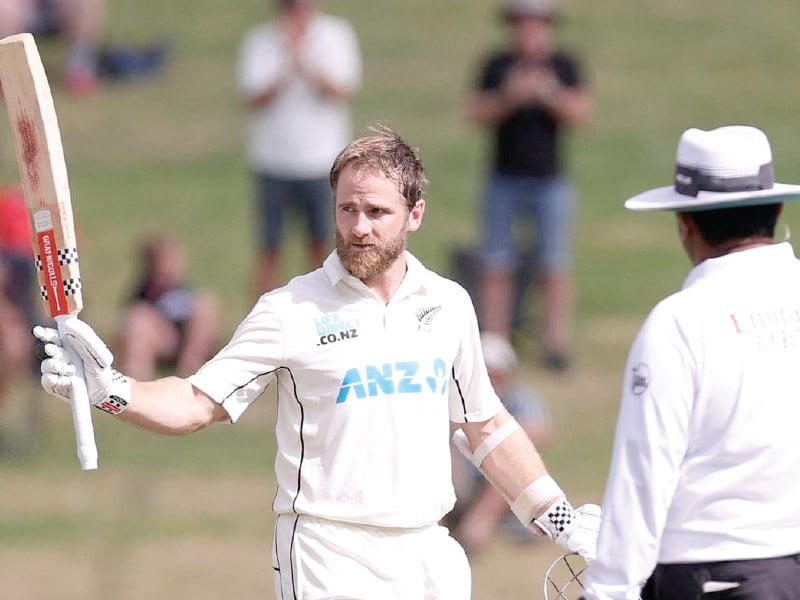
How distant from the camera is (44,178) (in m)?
4.86

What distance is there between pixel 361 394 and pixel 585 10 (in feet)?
54.4

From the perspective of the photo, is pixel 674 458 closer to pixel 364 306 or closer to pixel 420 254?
pixel 364 306

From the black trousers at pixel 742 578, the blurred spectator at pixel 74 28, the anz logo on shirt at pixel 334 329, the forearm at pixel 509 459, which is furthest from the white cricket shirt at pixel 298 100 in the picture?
the black trousers at pixel 742 578

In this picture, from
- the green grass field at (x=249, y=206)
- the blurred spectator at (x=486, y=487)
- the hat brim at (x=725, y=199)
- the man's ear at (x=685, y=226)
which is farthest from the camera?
the green grass field at (x=249, y=206)

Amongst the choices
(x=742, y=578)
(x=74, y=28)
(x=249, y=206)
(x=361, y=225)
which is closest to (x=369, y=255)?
(x=361, y=225)

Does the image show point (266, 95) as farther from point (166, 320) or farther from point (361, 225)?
point (361, 225)

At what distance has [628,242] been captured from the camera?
1523 centimetres

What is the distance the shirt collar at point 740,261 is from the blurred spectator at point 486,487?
540 cm

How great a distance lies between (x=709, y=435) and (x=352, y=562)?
1.13m

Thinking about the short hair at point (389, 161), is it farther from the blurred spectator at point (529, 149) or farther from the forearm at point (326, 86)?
the forearm at point (326, 86)

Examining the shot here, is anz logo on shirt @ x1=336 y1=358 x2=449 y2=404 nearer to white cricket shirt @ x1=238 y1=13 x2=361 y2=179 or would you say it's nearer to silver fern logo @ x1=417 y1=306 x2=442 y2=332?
silver fern logo @ x1=417 y1=306 x2=442 y2=332

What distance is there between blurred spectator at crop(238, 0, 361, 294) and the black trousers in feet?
25.4

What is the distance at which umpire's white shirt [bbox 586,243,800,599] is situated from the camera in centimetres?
425

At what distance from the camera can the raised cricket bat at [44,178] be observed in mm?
4770
